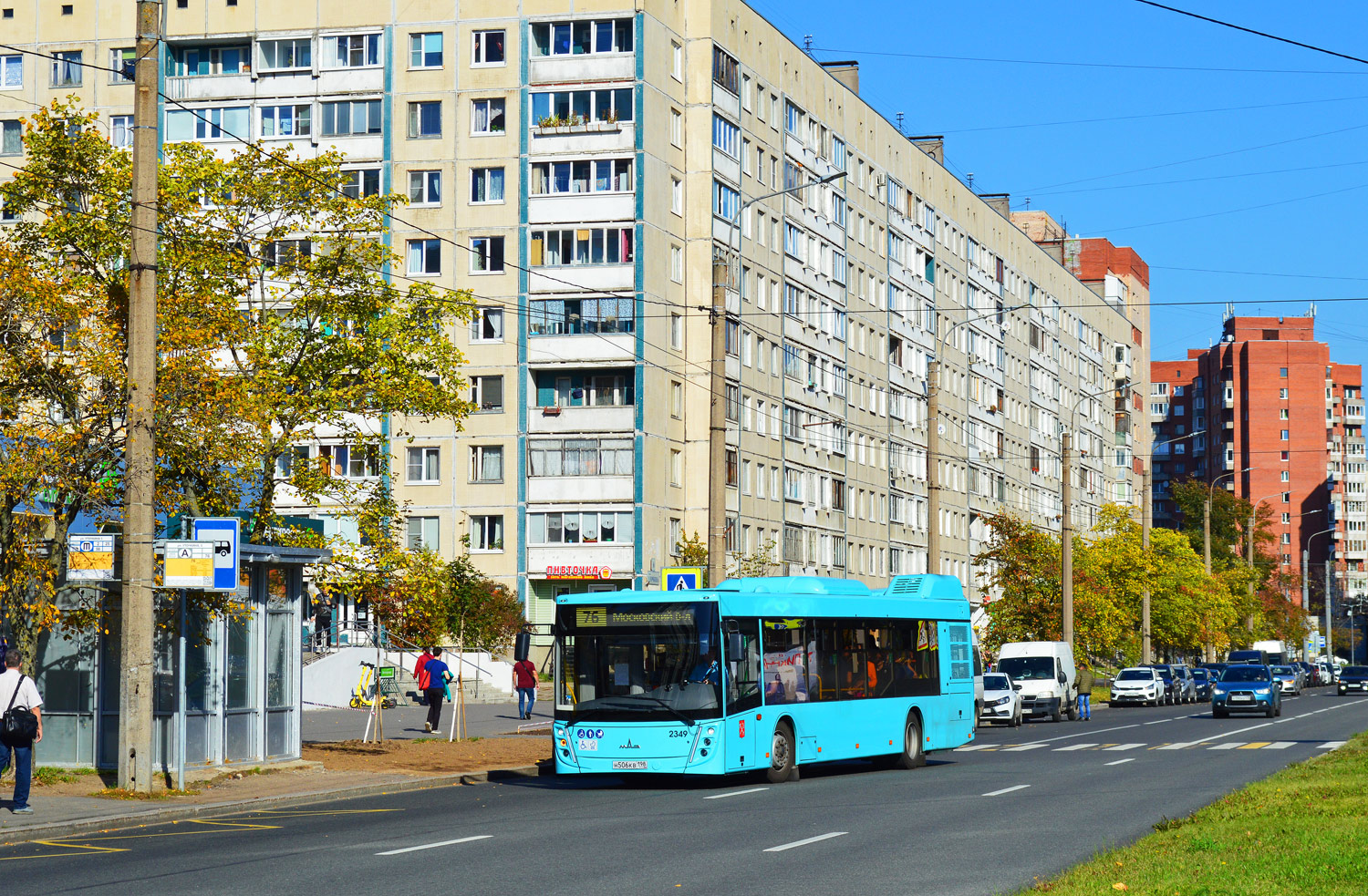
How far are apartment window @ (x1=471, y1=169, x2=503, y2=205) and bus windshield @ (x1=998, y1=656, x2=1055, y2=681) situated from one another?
26.3m

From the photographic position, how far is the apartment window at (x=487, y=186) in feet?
219

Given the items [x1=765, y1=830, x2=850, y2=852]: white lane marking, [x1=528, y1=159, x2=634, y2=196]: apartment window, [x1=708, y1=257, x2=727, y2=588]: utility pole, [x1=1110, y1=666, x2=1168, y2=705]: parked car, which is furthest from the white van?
[x1=765, y1=830, x2=850, y2=852]: white lane marking

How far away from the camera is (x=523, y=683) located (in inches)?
1720

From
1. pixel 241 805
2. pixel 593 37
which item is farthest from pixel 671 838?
pixel 593 37

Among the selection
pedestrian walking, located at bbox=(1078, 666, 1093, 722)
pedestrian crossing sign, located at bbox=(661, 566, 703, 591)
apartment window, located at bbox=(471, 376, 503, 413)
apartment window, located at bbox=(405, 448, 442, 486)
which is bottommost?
pedestrian walking, located at bbox=(1078, 666, 1093, 722)

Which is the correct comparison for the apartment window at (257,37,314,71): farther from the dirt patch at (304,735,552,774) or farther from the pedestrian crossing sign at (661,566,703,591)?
the pedestrian crossing sign at (661,566,703,591)

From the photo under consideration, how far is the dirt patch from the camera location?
90.6 ft

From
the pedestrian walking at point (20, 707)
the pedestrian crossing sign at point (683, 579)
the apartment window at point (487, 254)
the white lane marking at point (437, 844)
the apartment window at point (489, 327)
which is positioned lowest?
the white lane marking at point (437, 844)

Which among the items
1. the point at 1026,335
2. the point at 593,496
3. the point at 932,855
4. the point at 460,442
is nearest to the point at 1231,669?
the point at 593,496

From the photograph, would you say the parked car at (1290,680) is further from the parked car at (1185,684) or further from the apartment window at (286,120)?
the apartment window at (286,120)

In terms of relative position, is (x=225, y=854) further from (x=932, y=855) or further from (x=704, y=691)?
(x=704, y=691)

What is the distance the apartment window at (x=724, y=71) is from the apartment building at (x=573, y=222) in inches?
9.5

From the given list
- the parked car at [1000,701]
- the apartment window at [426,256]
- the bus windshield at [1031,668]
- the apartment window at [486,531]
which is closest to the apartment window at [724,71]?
the apartment window at [426,256]

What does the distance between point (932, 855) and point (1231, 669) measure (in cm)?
4390
